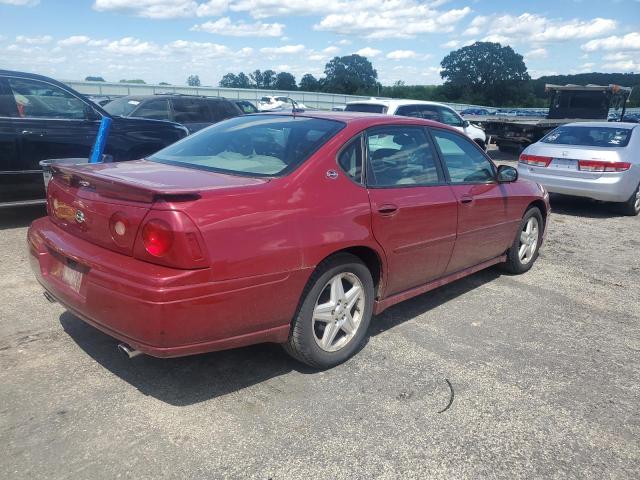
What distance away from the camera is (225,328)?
8.96 ft

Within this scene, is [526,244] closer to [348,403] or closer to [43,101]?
[348,403]

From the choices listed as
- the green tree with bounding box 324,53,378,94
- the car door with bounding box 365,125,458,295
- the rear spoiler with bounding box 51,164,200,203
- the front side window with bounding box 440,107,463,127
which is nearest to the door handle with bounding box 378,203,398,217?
the car door with bounding box 365,125,458,295

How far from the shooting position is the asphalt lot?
2.52m

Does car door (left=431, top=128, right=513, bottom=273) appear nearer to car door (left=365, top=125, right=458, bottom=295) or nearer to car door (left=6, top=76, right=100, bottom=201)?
car door (left=365, top=125, right=458, bottom=295)

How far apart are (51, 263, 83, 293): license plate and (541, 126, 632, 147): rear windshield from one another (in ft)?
27.1

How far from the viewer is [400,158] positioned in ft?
12.6

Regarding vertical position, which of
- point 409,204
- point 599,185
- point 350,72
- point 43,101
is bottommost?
point 599,185

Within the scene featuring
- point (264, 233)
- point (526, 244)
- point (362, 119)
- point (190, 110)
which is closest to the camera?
point (264, 233)

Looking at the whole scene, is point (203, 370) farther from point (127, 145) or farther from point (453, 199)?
point (127, 145)

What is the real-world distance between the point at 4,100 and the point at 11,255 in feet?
6.57

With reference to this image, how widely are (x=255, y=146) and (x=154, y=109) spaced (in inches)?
305

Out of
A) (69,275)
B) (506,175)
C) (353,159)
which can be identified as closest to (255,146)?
(353,159)

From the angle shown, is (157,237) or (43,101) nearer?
(157,237)

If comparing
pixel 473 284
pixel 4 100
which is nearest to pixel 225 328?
pixel 473 284
